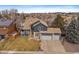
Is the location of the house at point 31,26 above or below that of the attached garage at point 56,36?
above

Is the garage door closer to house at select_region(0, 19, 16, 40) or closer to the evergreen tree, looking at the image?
the evergreen tree

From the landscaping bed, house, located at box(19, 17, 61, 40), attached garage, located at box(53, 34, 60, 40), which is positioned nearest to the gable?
house, located at box(19, 17, 61, 40)

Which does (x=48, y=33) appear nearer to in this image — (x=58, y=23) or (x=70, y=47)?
(x=58, y=23)

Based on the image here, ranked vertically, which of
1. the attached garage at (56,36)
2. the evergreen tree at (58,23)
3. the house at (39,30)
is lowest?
the attached garage at (56,36)

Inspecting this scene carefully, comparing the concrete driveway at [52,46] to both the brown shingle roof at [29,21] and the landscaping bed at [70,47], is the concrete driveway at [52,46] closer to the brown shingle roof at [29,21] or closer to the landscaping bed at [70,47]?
the landscaping bed at [70,47]

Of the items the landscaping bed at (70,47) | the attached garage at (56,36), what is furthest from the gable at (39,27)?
the landscaping bed at (70,47)
